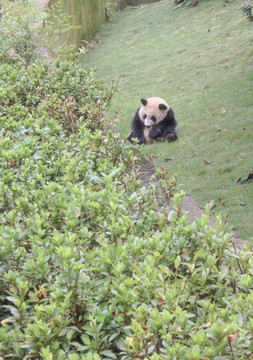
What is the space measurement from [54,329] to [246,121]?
658cm

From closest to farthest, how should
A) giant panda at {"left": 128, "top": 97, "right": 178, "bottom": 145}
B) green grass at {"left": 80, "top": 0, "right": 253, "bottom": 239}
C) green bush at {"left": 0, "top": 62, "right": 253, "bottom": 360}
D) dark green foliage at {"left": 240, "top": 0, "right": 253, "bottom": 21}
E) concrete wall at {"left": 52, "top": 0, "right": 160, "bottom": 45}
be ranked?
1. green bush at {"left": 0, "top": 62, "right": 253, "bottom": 360}
2. green grass at {"left": 80, "top": 0, "right": 253, "bottom": 239}
3. giant panda at {"left": 128, "top": 97, "right": 178, "bottom": 145}
4. dark green foliage at {"left": 240, "top": 0, "right": 253, "bottom": 21}
5. concrete wall at {"left": 52, "top": 0, "right": 160, "bottom": 45}

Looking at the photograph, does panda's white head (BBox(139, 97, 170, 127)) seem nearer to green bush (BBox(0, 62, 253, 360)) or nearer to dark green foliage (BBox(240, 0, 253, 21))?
green bush (BBox(0, 62, 253, 360))

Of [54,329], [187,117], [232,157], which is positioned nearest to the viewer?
[54,329]

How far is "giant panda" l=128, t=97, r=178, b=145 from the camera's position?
830 cm

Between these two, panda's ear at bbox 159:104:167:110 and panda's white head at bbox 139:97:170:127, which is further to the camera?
panda's white head at bbox 139:97:170:127

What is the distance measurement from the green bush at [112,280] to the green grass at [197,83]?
2622 millimetres

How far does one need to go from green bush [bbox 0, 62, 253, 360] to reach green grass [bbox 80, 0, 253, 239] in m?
2.62

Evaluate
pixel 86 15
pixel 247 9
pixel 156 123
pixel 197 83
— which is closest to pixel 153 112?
pixel 156 123

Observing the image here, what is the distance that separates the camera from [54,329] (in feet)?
6.80

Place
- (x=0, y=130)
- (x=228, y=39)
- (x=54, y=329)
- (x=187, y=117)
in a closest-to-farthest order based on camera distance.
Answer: (x=54, y=329) < (x=0, y=130) < (x=187, y=117) < (x=228, y=39)

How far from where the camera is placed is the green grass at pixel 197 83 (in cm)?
668

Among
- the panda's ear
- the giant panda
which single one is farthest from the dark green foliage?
the panda's ear

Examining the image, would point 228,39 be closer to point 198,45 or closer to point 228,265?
point 198,45

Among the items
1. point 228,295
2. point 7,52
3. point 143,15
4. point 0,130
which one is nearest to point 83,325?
point 228,295
